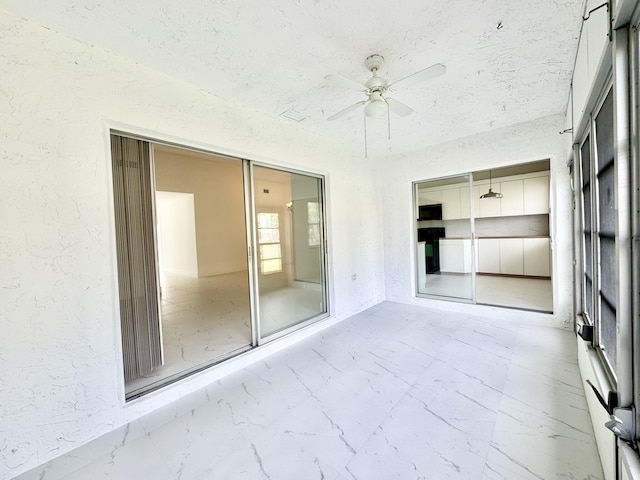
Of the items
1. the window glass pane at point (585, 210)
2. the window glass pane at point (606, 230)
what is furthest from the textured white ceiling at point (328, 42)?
the window glass pane at point (585, 210)

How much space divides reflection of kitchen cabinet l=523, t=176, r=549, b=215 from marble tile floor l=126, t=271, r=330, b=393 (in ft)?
19.6

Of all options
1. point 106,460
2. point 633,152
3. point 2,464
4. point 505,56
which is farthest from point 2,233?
point 505,56

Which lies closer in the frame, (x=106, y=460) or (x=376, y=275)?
(x=106, y=460)

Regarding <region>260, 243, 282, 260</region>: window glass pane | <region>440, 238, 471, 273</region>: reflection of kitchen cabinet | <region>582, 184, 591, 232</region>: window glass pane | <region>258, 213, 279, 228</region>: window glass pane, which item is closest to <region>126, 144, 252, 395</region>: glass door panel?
<region>260, 243, 282, 260</region>: window glass pane

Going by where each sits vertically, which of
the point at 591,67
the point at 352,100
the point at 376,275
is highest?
the point at 352,100

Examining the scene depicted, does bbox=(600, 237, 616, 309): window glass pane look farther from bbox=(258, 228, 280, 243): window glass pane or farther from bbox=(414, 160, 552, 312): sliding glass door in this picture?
bbox=(258, 228, 280, 243): window glass pane

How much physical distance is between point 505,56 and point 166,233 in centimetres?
937

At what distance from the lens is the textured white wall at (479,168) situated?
3.41 m

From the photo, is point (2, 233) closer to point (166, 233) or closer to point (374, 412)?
point (374, 412)

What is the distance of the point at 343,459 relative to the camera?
1587 mm

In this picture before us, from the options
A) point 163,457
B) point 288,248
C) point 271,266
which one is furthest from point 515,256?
point 163,457

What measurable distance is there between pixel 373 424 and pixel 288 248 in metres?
2.28

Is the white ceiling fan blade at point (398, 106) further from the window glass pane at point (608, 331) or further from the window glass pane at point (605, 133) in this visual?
the window glass pane at point (608, 331)

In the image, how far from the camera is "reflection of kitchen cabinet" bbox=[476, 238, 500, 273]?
675cm
